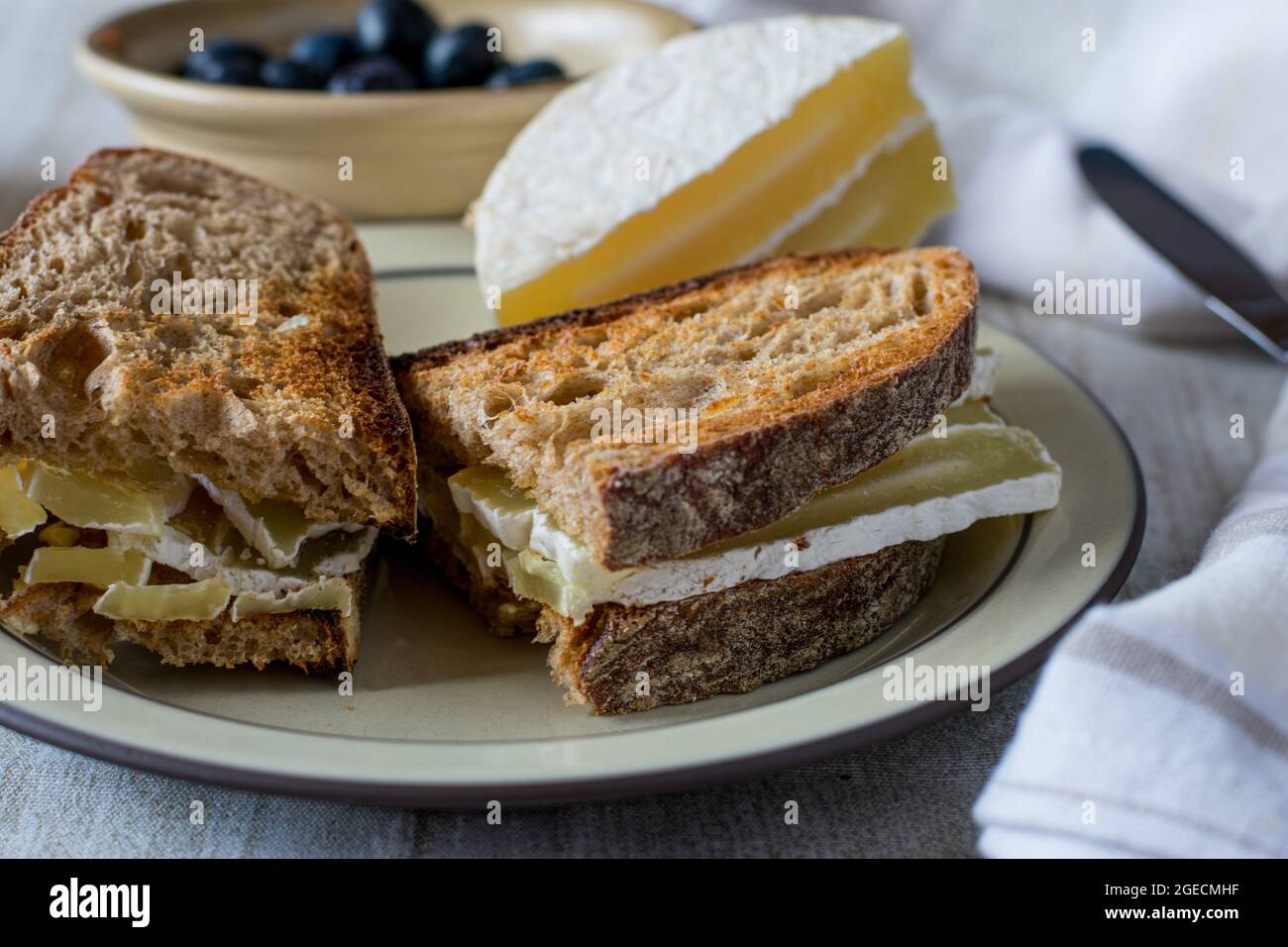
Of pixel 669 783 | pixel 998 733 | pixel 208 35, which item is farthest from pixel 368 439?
pixel 208 35

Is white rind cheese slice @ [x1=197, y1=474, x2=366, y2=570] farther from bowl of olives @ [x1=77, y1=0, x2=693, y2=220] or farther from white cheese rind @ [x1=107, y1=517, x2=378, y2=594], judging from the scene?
bowl of olives @ [x1=77, y1=0, x2=693, y2=220]

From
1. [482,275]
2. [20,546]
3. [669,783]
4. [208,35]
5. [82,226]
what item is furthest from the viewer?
[208,35]

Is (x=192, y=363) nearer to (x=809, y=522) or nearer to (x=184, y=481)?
(x=184, y=481)

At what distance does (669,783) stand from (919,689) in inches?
17.5

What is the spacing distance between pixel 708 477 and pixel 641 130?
167 cm

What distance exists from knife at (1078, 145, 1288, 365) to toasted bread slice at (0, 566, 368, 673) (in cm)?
251

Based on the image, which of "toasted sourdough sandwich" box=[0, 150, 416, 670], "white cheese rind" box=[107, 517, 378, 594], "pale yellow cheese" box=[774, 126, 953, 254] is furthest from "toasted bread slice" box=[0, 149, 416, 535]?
"pale yellow cheese" box=[774, 126, 953, 254]

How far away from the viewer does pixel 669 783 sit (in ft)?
6.14

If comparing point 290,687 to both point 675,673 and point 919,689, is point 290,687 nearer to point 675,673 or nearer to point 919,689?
point 675,673

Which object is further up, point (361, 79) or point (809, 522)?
point (361, 79)

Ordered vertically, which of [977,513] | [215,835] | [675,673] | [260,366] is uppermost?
[260,366]

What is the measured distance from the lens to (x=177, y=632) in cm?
229

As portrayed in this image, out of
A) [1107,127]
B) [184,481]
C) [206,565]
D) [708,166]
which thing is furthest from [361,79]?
[1107,127]

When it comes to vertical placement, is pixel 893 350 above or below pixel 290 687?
above
